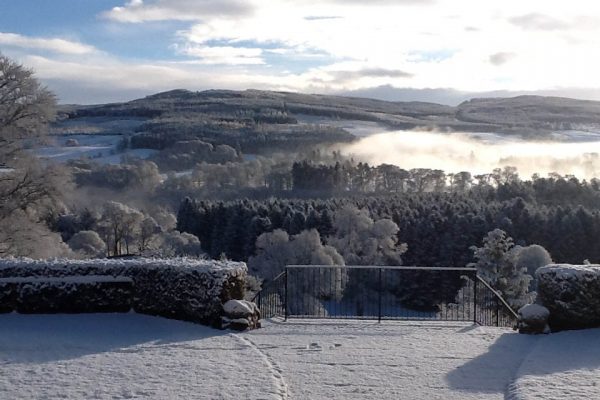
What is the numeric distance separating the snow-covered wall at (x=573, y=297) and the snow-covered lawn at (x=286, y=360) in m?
0.38

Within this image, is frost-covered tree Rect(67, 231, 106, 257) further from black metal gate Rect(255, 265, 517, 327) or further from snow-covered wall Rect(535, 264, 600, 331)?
snow-covered wall Rect(535, 264, 600, 331)

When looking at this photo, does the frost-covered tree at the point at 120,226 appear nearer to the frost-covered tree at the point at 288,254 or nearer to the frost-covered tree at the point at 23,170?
the frost-covered tree at the point at 288,254

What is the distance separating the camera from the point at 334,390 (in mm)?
11078

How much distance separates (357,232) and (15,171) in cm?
3811

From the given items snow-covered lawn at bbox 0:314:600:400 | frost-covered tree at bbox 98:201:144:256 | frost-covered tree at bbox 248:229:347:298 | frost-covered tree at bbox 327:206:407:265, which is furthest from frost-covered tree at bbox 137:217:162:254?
snow-covered lawn at bbox 0:314:600:400

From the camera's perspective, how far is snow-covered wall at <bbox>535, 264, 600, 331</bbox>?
15.1 metres

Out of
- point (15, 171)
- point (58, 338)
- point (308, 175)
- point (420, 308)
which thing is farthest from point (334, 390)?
point (308, 175)

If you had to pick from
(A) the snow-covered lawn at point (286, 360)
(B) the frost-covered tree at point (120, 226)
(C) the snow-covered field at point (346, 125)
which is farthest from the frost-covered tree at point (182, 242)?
(C) the snow-covered field at point (346, 125)

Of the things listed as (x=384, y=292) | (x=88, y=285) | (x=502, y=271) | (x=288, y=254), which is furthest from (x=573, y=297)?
(x=288, y=254)

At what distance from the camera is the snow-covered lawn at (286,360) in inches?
433

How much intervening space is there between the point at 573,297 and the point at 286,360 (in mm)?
6662

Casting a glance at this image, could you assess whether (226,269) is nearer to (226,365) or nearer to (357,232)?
(226,365)

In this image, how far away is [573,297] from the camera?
15.2 m

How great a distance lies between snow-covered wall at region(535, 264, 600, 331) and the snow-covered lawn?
1.23 feet
